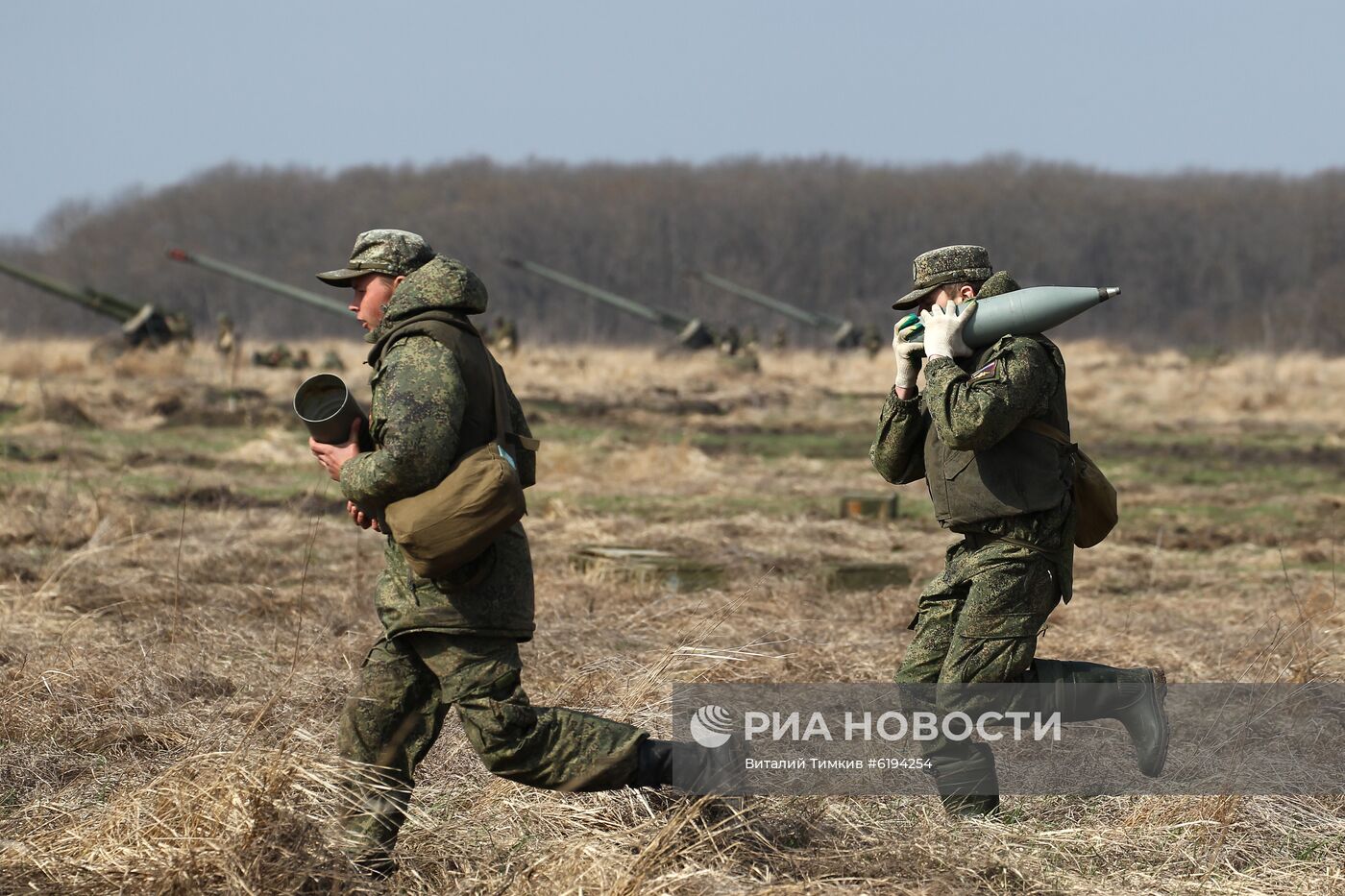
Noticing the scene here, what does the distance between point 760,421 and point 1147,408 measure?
7.33 meters

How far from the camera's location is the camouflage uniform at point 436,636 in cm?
381

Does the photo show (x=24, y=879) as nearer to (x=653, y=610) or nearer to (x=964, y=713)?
(x=964, y=713)

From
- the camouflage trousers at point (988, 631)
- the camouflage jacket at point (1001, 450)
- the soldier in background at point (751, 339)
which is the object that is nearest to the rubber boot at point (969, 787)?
the camouflage trousers at point (988, 631)

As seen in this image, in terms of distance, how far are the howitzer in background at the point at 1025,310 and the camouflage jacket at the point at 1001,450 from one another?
5 centimetres

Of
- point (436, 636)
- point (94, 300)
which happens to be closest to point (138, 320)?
point (94, 300)

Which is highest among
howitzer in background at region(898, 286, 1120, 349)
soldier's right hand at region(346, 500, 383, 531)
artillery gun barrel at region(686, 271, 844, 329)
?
artillery gun barrel at region(686, 271, 844, 329)

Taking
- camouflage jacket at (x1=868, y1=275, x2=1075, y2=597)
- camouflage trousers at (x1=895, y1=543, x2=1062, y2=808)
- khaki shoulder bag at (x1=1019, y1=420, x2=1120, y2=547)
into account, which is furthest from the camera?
khaki shoulder bag at (x1=1019, y1=420, x2=1120, y2=547)

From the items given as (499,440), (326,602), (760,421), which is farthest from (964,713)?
(760,421)

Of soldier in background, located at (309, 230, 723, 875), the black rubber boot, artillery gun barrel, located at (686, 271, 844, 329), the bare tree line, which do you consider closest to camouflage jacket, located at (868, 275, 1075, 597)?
the black rubber boot

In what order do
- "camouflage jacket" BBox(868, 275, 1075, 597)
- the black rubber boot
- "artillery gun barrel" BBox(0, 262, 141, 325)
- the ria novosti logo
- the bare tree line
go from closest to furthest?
the black rubber boot
the ria novosti logo
"camouflage jacket" BBox(868, 275, 1075, 597)
"artillery gun barrel" BBox(0, 262, 141, 325)
the bare tree line

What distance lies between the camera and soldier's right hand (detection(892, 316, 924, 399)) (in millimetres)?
4703

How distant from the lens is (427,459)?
149 inches

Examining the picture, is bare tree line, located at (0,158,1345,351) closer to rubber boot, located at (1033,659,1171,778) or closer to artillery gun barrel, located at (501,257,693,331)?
artillery gun barrel, located at (501,257,693,331)

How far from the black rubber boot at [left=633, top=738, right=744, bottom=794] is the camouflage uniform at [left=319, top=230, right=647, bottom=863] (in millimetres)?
46
